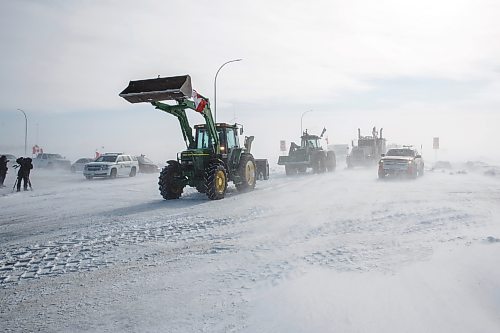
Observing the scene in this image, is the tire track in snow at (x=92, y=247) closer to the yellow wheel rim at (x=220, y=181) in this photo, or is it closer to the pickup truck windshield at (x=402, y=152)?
the yellow wheel rim at (x=220, y=181)

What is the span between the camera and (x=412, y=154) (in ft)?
72.1

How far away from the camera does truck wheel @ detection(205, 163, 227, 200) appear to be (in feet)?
40.8

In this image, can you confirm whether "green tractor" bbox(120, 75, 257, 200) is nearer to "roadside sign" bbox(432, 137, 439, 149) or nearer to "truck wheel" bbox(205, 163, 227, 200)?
"truck wheel" bbox(205, 163, 227, 200)

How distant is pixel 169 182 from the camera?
13.2 m

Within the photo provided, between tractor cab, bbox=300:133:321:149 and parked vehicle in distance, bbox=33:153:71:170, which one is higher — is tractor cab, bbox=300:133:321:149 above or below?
above

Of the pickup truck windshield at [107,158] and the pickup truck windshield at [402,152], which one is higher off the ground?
the pickup truck windshield at [402,152]

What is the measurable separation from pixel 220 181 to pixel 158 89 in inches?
145

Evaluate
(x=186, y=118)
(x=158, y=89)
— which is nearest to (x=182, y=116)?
(x=186, y=118)

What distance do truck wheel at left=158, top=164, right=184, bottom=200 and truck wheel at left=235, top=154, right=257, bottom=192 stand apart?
2.54 metres

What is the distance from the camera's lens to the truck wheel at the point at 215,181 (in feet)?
Result: 40.8

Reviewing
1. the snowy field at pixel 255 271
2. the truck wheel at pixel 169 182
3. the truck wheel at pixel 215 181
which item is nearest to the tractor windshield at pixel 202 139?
the truck wheel at pixel 169 182

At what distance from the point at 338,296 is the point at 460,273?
1929 mm

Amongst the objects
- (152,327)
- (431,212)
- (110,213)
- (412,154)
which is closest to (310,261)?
(152,327)

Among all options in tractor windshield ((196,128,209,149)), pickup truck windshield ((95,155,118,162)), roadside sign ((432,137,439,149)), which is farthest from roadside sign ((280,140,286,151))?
tractor windshield ((196,128,209,149))
